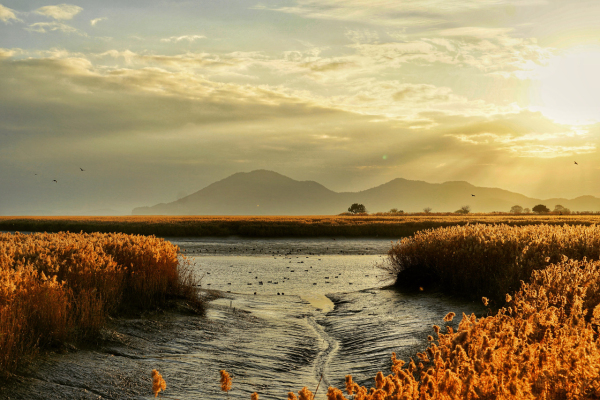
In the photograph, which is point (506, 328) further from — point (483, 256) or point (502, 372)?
point (483, 256)

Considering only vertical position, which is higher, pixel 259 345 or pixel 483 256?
pixel 483 256

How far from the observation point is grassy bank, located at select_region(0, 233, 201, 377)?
25.5 feet

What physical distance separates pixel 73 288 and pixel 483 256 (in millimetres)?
11857

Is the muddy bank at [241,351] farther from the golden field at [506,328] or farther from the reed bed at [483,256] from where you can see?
the golden field at [506,328]

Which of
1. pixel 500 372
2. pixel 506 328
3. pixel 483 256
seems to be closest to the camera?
pixel 500 372

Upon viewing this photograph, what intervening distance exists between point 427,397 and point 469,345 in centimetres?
136

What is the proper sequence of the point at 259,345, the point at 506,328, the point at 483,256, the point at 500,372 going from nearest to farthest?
the point at 500,372 < the point at 506,328 < the point at 259,345 < the point at 483,256

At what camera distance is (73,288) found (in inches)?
418

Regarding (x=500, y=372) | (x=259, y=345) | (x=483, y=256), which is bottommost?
(x=259, y=345)

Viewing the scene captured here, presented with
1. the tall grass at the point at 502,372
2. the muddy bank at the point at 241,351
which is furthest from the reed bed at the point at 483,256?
the tall grass at the point at 502,372

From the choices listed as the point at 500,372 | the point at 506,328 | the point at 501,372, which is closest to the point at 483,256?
the point at 506,328

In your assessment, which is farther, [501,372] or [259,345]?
[259,345]

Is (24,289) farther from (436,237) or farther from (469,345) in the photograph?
(436,237)

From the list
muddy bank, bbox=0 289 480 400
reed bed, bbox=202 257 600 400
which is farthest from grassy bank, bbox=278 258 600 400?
muddy bank, bbox=0 289 480 400
